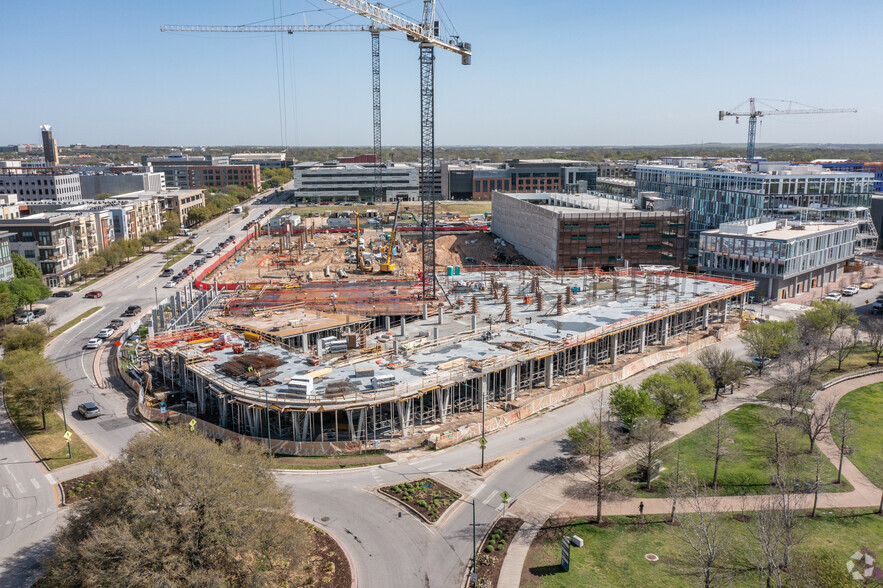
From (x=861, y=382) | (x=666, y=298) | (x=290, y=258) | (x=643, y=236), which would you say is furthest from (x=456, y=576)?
(x=290, y=258)

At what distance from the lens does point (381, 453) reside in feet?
145

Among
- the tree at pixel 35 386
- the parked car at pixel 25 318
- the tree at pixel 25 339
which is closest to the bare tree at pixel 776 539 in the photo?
the tree at pixel 35 386

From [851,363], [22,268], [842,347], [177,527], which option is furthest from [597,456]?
[22,268]

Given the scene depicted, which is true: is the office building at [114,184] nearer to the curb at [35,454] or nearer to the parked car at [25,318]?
the parked car at [25,318]

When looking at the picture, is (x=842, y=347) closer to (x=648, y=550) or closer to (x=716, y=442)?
(x=716, y=442)

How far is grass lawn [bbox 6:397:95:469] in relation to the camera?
44500 mm

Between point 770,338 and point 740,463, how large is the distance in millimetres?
22946

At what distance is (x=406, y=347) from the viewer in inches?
2203

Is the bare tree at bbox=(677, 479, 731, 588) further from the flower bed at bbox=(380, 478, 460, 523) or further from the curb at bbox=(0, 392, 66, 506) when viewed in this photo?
the curb at bbox=(0, 392, 66, 506)

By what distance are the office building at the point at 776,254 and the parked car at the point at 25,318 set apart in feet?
315

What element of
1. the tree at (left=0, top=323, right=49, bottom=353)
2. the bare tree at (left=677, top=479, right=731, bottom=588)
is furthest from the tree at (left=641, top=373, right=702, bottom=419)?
the tree at (left=0, top=323, right=49, bottom=353)

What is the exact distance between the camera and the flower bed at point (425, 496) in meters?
37.0

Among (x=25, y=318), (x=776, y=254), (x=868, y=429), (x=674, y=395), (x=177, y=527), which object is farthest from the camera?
(x=776, y=254)

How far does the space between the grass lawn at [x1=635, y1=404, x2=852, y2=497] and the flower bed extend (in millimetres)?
12180
